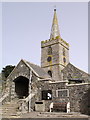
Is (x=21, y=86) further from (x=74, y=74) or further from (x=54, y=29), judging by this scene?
(x=54, y=29)

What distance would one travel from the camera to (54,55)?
32.7 meters

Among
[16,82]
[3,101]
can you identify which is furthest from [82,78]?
[3,101]

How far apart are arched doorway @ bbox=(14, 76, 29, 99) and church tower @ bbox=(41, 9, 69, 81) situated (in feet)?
30.6

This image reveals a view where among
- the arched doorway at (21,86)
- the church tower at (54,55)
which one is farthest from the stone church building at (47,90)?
the church tower at (54,55)

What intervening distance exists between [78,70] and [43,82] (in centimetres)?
752

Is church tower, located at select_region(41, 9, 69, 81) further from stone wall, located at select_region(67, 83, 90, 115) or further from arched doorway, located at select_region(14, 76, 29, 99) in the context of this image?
stone wall, located at select_region(67, 83, 90, 115)

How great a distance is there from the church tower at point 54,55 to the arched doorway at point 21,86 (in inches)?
367

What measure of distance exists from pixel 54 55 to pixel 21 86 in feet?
42.5

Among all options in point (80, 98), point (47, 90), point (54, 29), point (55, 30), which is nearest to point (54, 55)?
point (55, 30)

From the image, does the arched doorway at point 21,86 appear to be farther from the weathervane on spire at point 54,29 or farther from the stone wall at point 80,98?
the weathervane on spire at point 54,29

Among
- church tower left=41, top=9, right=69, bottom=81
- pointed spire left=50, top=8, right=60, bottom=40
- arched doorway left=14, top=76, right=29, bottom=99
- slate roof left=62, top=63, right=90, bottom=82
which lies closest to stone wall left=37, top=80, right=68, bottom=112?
arched doorway left=14, top=76, right=29, bottom=99

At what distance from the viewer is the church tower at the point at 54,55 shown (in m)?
31.5

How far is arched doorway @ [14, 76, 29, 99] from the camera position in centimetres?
2048

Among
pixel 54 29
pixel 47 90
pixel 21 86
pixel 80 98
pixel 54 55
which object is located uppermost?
pixel 54 29
